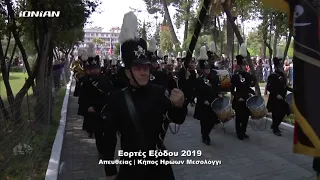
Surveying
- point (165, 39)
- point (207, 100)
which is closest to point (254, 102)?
point (207, 100)

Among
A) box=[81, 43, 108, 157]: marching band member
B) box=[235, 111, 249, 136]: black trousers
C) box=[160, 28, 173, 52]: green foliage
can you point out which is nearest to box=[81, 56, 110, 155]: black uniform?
box=[81, 43, 108, 157]: marching band member

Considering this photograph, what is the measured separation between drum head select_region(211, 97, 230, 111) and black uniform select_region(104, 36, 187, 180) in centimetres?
435

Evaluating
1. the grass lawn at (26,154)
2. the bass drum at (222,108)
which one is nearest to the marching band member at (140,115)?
the grass lawn at (26,154)

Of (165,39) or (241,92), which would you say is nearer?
(241,92)

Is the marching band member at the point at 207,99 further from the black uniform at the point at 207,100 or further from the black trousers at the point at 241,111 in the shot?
the black trousers at the point at 241,111

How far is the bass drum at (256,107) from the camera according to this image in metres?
7.24

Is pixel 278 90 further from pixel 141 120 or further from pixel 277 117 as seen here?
pixel 141 120

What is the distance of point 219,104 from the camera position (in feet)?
23.8

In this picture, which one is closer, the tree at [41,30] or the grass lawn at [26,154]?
the grass lawn at [26,154]

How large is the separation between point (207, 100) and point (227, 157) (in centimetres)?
142

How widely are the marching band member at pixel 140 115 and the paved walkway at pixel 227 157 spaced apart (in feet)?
9.30

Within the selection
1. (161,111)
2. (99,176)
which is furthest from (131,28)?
(99,176)

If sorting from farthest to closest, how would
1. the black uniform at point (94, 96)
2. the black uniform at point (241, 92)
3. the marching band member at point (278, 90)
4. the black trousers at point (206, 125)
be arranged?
1. the marching band member at point (278, 90)
2. the black uniform at point (241, 92)
3. the black trousers at point (206, 125)
4. the black uniform at point (94, 96)

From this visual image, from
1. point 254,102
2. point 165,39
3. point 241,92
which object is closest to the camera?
point 254,102
